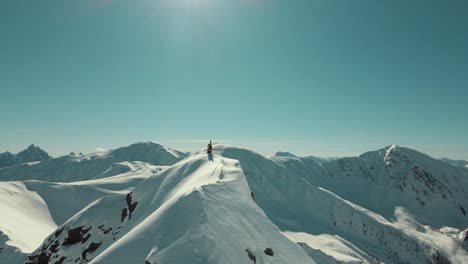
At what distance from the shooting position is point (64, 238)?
59250 mm

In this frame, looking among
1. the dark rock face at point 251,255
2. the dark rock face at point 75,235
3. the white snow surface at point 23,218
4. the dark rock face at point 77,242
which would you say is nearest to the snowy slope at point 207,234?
the dark rock face at point 251,255

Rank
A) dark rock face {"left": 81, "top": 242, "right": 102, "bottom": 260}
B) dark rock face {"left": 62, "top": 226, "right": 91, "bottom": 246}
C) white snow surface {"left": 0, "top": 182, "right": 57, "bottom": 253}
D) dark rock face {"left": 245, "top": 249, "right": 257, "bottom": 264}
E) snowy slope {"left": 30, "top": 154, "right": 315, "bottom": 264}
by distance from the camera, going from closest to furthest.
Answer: snowy slope {"left": 30, "top": 154, "right": 315, "bottom": 264} → dark rock face {"left": 245, "top": 249, "right": 257, "bottom": 264} → dark rock face {"left": 81, "top": 242, "right": 102, "bottom": 260} → dark rock face {"left": 62, "top": 226, "right": 91, "bottom": 246} → white snow surface {"left": 0, "top": 182, "right": 57, "bottom": 253}

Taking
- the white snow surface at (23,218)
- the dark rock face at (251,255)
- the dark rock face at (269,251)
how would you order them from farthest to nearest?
1. the white snow surface at (23,218)
2. the dark rock face at (269,251)
3. the dark rock face at (251,255)

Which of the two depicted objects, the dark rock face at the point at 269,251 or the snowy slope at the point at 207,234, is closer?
the snowy slope at the point at 207,234

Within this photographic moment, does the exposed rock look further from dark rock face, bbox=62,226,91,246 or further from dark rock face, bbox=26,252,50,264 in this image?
dark rock face, bbox=26,252,50,264

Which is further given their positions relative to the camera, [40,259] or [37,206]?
[37,206]

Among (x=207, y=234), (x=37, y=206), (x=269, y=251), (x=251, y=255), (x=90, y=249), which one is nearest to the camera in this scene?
(x=207, y=234)

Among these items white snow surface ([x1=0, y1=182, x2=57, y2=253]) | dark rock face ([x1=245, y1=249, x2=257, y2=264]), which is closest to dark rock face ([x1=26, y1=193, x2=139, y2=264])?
white snow surface ([x1=0, y1=182, x2=57, y2=253])

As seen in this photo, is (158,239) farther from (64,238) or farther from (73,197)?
(73,197)

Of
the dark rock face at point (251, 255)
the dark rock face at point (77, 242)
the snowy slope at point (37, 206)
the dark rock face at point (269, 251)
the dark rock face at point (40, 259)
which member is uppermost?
the dark rock face at point (251, 255)

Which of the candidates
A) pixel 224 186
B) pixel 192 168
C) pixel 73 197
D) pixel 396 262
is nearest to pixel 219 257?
pixel 224 186

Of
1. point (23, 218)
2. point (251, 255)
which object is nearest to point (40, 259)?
point (251, 255)

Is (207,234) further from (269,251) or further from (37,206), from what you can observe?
(37,206)

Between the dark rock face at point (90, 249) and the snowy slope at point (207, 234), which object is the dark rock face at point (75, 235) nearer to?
the dark rock face at point (90, 249)
